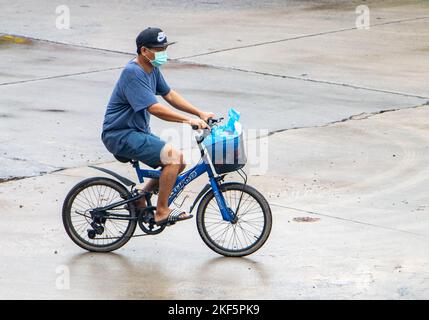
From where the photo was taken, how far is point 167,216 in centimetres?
894

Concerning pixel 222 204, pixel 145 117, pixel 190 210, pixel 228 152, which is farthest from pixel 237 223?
pixel 145 117

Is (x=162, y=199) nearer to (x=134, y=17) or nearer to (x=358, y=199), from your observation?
(x=358, y=199)

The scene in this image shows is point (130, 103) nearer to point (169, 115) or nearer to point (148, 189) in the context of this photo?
point (169, 115)

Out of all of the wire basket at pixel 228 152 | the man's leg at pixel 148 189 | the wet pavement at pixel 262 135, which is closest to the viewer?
the wet pavement at pixel 262 135

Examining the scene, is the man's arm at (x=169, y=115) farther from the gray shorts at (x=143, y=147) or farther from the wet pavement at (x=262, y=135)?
the wet pavement at (x=262, y=135)

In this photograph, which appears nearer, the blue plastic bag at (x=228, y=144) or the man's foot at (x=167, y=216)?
the blue plastic bag at (x=228, y=144)

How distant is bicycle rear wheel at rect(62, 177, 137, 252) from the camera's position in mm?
9008

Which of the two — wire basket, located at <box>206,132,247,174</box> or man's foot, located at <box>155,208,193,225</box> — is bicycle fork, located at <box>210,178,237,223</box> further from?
man's foot, located at <box>155,208,193,225</box>

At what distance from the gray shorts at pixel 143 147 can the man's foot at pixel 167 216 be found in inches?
14.9

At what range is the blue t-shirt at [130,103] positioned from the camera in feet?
28.5

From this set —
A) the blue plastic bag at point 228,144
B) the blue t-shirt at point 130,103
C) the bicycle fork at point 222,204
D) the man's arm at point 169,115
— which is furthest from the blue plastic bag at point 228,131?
the blue t-shirt at point 130,103

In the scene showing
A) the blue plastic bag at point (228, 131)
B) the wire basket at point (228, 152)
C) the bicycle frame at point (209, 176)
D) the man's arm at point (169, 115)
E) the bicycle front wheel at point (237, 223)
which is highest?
the man's arm at point (169, 115)

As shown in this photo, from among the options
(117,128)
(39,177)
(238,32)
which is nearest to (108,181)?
(117,128)

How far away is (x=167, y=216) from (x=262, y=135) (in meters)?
4.25
